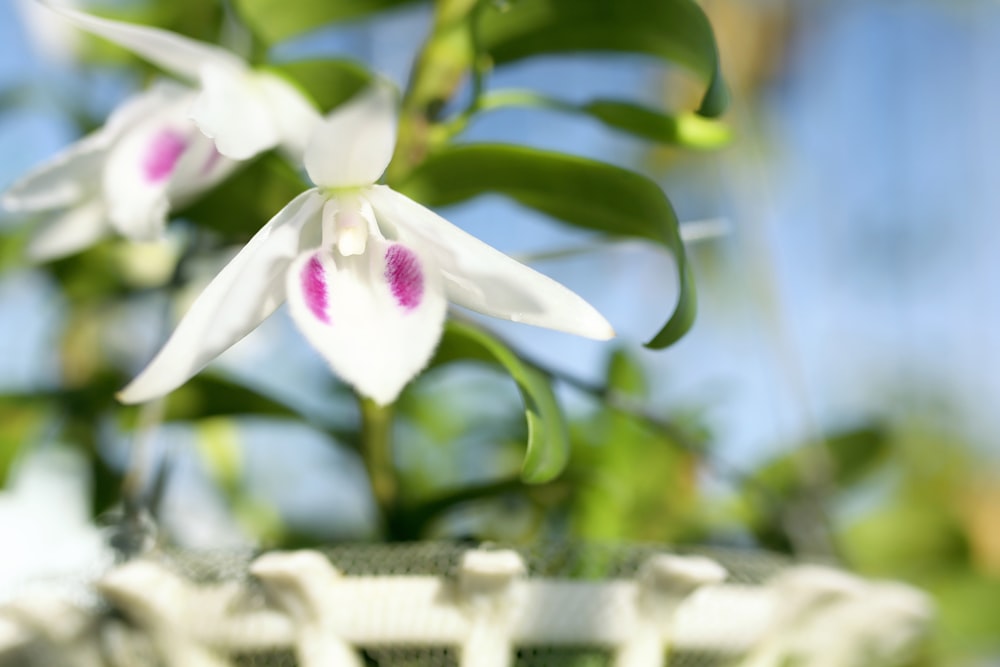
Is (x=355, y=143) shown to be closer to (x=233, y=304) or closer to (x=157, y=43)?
(x=233, y=304)

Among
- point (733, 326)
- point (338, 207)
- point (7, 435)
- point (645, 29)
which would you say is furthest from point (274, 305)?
point (733, 326)

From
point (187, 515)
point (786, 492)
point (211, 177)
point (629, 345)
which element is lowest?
point (187, 515)

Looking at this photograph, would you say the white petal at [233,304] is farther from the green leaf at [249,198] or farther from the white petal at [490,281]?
the green leaf at [249,198]

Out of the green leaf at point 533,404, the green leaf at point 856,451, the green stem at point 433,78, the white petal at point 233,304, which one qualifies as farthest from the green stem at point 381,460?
the green leaf at point 856,451

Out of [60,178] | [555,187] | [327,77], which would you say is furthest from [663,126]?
[60,178]

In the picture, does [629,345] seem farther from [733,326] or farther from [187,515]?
[733,326]

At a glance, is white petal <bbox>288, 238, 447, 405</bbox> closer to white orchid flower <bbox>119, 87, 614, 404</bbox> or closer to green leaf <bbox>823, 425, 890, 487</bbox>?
white orchid flower <bbox>119, 87, 614, 404</bbox>
